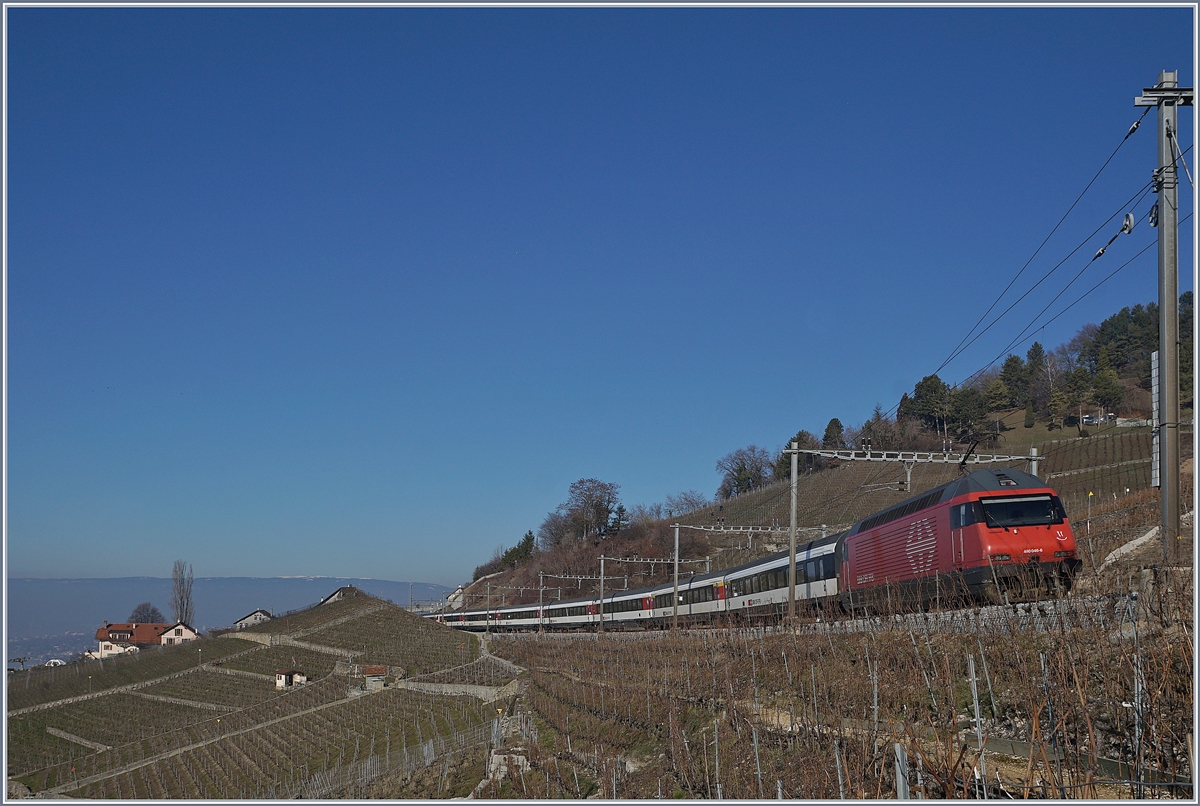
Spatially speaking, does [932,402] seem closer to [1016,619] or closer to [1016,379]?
[1016,379]

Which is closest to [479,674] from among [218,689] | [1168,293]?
[218,689]

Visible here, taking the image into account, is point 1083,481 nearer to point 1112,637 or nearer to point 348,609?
point 1112,637

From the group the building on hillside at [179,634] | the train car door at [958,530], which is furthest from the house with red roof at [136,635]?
the train car door at [958,530]

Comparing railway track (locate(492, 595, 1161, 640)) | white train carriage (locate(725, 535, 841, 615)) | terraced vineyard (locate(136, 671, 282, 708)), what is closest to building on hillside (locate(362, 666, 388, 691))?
terraced vineyard (locate(136, 671, 282, 708))

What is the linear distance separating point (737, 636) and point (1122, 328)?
8253cm

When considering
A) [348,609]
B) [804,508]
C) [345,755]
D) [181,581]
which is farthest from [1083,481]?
[181,581]

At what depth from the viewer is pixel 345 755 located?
29.3 meters

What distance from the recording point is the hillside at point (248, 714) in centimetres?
3025

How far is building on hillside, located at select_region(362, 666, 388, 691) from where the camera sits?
150 feet

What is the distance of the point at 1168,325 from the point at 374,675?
45974 mm

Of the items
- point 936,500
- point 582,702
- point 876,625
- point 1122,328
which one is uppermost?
point 1122,328

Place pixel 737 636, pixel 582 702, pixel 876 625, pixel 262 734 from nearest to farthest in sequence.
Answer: pixel 876 625 → pixel 582 702 → pixel 737 636 → pixel 262 734

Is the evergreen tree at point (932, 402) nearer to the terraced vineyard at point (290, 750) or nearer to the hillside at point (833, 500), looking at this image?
the hillside at point (833, 500)

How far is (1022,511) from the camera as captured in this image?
61.7ft
